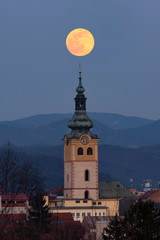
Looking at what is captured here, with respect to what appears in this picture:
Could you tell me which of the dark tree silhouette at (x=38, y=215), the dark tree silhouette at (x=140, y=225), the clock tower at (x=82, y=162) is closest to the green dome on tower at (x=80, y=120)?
the clock tower at (x=82, y=162)

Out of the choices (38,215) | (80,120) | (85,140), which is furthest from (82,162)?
(38,215)

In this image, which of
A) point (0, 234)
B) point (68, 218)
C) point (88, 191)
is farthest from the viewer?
point (88, 191)

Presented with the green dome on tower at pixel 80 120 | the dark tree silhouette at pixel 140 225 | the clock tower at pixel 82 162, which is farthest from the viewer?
the green dome on tower at pixel 80 120

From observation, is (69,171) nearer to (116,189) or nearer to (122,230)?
(116,189)

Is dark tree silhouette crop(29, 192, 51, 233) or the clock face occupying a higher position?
the clock face

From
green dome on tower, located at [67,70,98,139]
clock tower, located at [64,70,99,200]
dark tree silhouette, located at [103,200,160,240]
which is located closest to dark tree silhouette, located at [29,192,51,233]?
dark tree silhouette, located at [103,200,160,240]

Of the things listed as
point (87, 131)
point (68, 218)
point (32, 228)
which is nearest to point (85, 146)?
point (87, 131)

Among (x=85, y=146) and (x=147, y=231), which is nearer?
(x=147, y=231)

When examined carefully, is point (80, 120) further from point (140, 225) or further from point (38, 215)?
point (140, 225)

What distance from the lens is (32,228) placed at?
44562mm

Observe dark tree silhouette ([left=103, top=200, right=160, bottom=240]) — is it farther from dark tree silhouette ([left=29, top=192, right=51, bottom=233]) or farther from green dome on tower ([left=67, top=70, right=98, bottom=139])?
green dome on tower ([left=67, top=70, right=98, bottom=139])

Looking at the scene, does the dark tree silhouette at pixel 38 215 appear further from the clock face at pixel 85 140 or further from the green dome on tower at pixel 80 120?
the green dome on tower at pixel 80 120

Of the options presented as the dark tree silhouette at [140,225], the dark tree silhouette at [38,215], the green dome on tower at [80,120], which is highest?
the green dome on tower at [80,120]

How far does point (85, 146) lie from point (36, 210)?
171 ft
